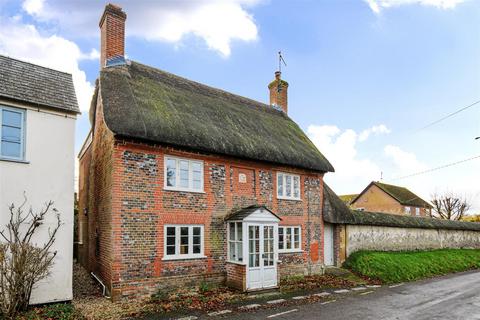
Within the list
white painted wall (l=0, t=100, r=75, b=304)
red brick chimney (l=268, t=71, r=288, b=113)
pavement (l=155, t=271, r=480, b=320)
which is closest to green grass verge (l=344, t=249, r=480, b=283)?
pavement (l=155, t=271, r=480, b=320)

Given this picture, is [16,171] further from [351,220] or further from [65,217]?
Result: [351,220]

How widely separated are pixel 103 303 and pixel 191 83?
426 inches

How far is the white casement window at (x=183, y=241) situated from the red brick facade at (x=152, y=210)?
20cm

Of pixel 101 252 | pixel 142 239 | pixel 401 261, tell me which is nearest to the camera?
pixel 142 239

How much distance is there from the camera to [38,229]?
9.80 metres

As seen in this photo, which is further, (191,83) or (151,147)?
(191,83)

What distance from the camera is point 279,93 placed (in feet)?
73.8

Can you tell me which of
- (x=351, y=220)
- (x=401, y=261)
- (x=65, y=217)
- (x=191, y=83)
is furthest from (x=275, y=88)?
(x=65, y=217)

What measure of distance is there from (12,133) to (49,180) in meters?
1.58

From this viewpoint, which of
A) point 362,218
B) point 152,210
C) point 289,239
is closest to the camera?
point 152,210

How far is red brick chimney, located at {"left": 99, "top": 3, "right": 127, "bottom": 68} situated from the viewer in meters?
14.4

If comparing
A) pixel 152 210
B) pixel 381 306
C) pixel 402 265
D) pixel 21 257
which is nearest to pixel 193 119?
pixel 152 210

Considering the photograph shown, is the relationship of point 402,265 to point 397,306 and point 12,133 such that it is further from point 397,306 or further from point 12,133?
point 12,133

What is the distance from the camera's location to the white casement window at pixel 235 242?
1353cm
